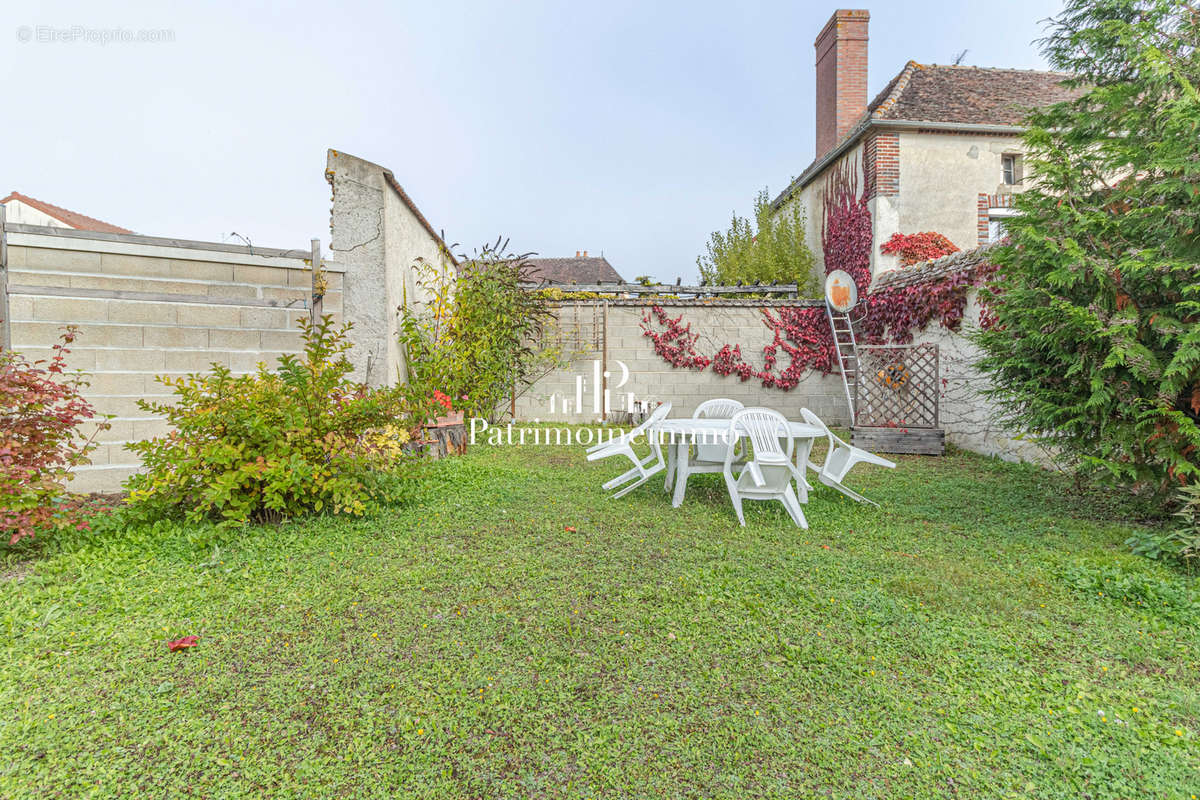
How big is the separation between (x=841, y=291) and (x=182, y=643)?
9.90 meters

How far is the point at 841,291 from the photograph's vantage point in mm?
9703

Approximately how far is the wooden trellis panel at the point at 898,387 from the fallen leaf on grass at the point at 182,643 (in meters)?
7.64

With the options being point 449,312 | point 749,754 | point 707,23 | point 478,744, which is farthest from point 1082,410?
point 707,23

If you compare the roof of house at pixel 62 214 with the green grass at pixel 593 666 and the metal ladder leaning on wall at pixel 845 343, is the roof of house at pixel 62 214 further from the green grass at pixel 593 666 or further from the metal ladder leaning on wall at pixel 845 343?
the metal ladder leaning on wall at pixel 845 343

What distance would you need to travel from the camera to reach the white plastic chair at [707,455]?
4.55 m

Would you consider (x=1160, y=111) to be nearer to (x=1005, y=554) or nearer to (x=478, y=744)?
(x=1005, y=554)

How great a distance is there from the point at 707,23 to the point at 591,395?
698cm

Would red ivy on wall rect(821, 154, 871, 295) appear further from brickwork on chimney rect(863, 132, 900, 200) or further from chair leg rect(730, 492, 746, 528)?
chair leg rect(730, 492, 746, 528)

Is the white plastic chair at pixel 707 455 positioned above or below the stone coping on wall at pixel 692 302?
below

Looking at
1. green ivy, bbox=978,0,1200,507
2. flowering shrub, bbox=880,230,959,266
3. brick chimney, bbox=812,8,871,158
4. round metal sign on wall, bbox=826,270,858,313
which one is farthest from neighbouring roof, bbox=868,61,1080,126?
green ivy, bbox=978,0,1200,507

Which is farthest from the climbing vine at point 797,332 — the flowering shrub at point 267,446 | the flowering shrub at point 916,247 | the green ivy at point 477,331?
the flowering shrub at point 267,446

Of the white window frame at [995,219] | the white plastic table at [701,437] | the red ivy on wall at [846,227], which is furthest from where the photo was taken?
the red ivy on wall at [846,227]

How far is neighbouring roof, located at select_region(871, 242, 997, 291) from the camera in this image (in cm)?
701

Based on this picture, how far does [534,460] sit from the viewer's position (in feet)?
21.7
